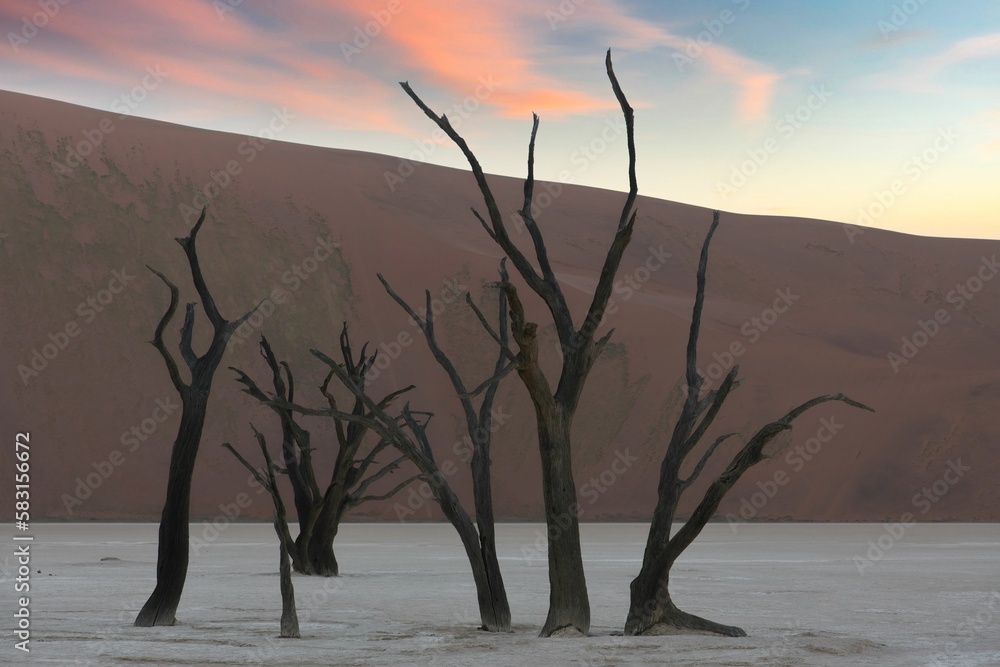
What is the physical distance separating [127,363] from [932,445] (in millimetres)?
30419

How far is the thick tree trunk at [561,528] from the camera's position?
10.0 metres

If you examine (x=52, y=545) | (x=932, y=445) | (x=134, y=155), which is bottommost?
(x=52, y=545)

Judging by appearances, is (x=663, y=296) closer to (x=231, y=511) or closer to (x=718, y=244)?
(x=718, y=244)

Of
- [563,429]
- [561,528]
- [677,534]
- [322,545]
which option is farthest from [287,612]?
[322,545]

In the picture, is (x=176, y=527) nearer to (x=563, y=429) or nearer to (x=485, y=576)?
(x=485, y=576)

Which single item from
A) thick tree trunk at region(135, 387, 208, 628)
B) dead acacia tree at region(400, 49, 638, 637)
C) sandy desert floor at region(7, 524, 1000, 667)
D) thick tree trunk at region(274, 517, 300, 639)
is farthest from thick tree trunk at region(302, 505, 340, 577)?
dead acacia tree at region(400, 49, 638, 637)

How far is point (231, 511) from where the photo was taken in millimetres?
40062

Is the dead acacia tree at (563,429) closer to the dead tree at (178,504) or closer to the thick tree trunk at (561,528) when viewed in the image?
the thick tree trunk at (561,528)

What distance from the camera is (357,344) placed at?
159 feet

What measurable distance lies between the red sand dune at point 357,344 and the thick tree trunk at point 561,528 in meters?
31.2

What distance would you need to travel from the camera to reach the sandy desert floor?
9219 millimetres

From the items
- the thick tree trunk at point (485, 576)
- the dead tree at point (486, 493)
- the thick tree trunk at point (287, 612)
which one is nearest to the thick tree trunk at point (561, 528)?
the dead tree at point (486, 493)

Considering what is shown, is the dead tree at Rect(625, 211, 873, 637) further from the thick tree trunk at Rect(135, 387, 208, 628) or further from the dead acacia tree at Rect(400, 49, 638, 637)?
the thick tree trunk at Rect(135, 387, 208, 628)

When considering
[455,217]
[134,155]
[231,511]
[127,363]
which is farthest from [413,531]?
[455,217]
